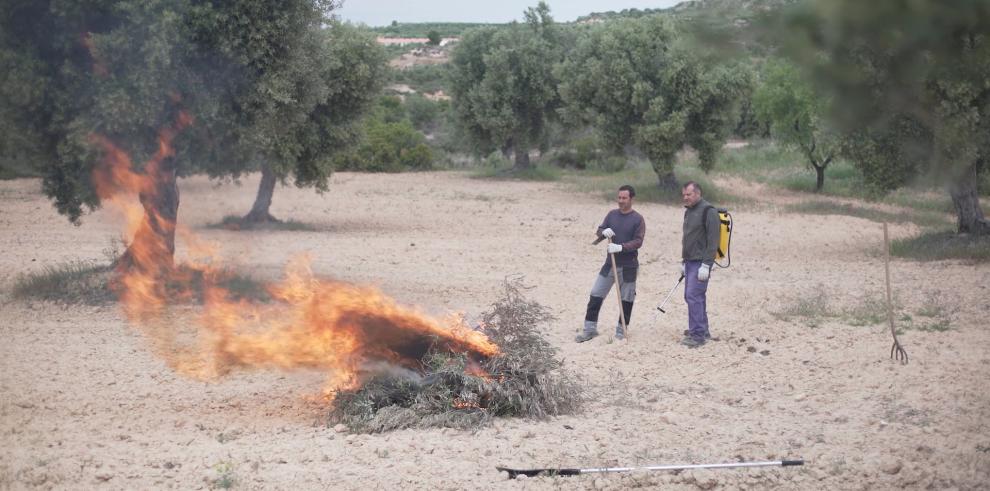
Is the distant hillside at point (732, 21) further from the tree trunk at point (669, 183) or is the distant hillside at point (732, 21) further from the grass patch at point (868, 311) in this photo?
the tree trunk at point (669, 183)

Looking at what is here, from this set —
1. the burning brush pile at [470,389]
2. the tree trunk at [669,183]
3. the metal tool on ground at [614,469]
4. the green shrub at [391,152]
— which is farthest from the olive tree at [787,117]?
the metal tool on ground at [614,469]

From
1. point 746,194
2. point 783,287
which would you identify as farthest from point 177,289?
point 746,194

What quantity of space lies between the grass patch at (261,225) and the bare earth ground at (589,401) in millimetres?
4525

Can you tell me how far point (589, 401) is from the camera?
8.46 metres

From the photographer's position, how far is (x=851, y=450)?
706 centimetres

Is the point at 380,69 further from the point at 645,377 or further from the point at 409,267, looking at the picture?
the point at 645,377

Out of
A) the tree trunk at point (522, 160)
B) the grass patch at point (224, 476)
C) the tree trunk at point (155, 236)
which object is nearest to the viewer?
the grass patch at point (224, 476)

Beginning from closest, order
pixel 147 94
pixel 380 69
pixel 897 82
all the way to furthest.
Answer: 1. pixel 897 82
2. pixel 147 94
3. pixel 380 69

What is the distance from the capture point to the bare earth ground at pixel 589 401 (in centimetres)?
670

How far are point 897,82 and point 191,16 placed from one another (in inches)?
404

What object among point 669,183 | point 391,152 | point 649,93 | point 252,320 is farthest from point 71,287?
point 391,152

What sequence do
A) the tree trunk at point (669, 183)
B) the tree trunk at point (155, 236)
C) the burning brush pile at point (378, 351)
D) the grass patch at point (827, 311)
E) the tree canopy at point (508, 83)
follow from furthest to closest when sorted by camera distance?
the tree canopy at point (508, 83) → the tree trunk at point (669, 183) → the tree trunk at point (155, 236) → the grass patch at point (827, 311) → the burning brush pile at point (378, 351)

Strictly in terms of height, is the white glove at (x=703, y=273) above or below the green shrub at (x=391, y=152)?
above

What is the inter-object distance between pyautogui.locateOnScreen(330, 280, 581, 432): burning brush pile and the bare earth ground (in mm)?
208
